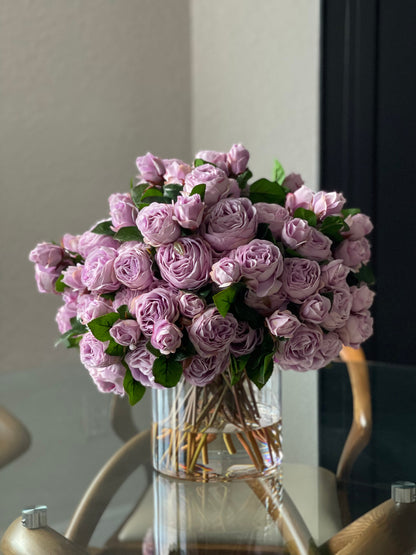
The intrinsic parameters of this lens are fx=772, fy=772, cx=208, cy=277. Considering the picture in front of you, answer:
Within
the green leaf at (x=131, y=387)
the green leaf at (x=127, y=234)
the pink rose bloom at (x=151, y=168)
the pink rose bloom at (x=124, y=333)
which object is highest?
the pink rose bloom at (x=151, y=168)

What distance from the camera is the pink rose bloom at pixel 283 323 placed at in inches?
37.8

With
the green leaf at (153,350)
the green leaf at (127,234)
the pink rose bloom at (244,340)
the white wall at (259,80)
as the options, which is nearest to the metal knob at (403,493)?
the pink rose bloom at (244,340)

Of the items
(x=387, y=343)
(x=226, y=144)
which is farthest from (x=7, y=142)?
(x=387, y=343)

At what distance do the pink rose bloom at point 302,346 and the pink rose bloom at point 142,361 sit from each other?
6.7 inches

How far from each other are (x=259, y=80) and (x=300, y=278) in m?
2.24

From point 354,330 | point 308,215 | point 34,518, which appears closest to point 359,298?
point 354,330

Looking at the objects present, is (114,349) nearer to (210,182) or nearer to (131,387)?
(131,387)

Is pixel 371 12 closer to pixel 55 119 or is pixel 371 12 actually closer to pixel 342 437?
pixel 55 119

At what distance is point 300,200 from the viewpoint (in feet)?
3.53

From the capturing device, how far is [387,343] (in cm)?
280

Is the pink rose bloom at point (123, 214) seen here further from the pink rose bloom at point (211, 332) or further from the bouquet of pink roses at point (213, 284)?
the pink rose bloom at point (211, 332)

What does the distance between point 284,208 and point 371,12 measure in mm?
1918

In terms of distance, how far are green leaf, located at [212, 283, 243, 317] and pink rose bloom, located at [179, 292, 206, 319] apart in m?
0.02

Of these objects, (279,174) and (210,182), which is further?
(279,174)
